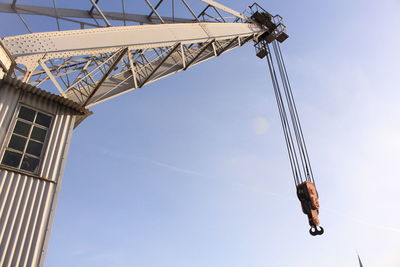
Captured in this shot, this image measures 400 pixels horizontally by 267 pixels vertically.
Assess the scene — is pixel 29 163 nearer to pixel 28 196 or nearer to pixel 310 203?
pixel 28 196

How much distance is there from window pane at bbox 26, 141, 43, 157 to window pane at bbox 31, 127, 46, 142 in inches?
6.3

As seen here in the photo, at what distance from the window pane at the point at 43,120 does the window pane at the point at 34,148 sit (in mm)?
653

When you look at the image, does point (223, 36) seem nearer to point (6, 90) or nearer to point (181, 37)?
point (181, 37)

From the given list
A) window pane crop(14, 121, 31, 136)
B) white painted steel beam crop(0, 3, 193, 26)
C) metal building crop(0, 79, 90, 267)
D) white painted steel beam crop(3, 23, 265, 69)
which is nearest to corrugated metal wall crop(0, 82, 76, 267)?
metal building crop(0, 79, 90, 267)

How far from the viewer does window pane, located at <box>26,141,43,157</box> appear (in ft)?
29.7

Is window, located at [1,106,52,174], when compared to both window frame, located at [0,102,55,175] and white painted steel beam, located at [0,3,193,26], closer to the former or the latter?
window frame, located at [0,102,55,175]

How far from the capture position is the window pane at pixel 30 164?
880 centimetres

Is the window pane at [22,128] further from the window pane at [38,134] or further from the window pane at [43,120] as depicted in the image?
the window pane at [43,120]

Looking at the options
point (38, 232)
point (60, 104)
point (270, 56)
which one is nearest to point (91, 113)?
point (60, 104)

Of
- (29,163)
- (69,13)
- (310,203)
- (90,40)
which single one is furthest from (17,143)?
(310,203)

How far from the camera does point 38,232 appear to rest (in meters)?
8.20

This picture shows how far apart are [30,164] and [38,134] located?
967 millimetres

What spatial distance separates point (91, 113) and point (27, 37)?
121 inches

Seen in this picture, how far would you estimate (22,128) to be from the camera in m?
9.10
